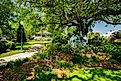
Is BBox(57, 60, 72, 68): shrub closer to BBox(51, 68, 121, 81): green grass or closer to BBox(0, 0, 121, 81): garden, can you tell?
BBox(0, 0, 121, 81): garden

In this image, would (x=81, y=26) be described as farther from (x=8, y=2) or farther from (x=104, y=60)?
(x=104, y=60)

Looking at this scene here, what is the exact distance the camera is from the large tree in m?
18.5

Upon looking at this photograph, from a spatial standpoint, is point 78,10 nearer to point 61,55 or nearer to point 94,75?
point 61,55

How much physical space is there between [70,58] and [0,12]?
7791 millimetres

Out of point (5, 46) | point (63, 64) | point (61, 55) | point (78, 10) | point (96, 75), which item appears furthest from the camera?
point (5, 46)

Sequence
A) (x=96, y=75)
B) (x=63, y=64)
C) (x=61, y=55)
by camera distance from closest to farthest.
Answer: (x=96, y=75) → (x=63, y=64) → (x=61, y=55)

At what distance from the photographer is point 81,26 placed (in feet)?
95.3

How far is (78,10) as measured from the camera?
20.6m

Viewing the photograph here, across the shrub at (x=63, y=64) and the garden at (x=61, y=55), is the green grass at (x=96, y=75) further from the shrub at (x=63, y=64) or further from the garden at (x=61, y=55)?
the shrub at (x=63, y=64)

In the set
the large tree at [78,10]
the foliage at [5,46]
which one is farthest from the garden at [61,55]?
the foliage at [5,46]

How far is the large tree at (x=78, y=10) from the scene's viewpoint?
729 inches

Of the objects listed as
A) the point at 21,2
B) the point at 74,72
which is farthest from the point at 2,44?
the point at 74,72

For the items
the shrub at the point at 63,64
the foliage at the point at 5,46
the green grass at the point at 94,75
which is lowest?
the foliage at the point at 5,46

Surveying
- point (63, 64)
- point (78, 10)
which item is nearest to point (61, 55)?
point (63, 64)
